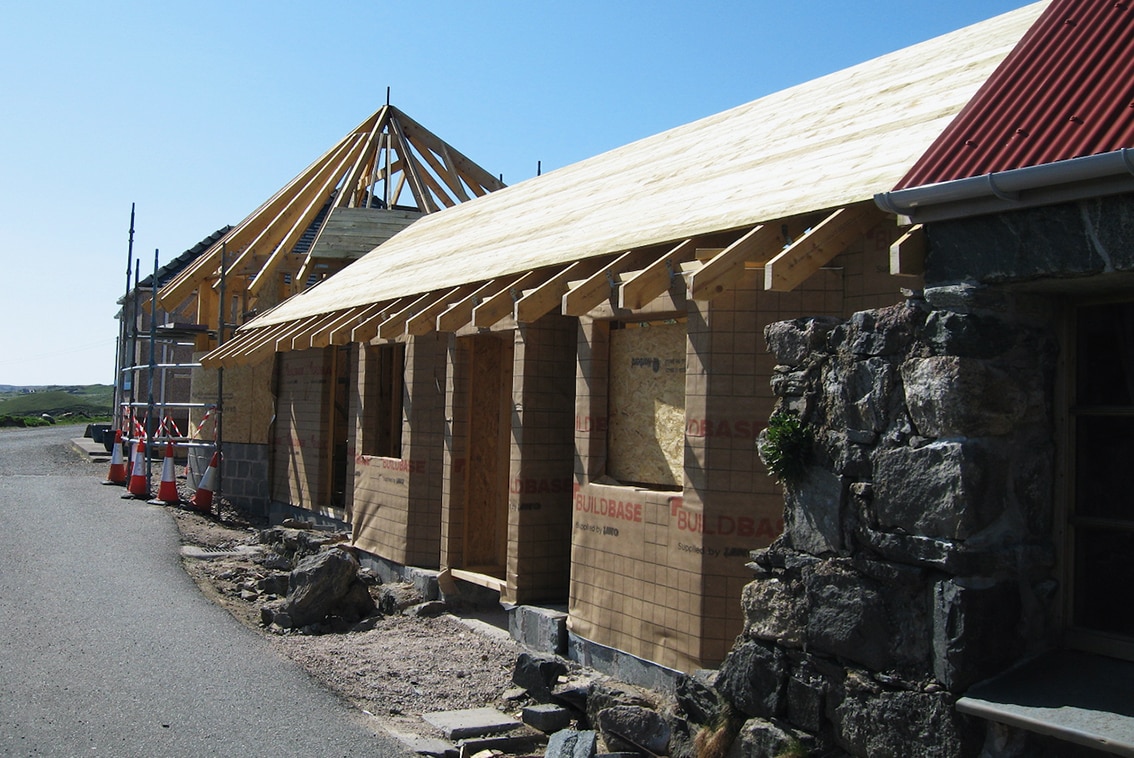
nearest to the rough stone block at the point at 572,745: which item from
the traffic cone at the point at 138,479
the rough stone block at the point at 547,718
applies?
the rough stone block at the point at 547,718

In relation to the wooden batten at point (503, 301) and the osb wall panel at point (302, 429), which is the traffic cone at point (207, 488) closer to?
the osb wall panel at point (302, 429)

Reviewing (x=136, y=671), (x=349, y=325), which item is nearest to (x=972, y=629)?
(x=136, y=671)

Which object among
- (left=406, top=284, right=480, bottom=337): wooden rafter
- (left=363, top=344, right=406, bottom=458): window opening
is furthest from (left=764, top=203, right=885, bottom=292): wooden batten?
(left=363, top=344, right=406, bottom=458): window opening

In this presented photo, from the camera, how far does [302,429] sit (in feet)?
53.2

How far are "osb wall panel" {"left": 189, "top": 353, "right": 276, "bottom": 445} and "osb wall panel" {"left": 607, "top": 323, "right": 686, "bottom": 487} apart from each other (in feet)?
32.9

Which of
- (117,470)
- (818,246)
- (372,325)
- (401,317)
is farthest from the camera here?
(117,470)

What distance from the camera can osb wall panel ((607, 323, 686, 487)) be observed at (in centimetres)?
798

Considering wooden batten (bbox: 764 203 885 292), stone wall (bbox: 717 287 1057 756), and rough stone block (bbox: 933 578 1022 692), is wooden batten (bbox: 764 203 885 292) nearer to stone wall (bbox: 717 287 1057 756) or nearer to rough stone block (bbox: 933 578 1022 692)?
stone wall (bbox: 717 287 1057 756)

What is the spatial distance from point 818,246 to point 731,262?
0.58 metres

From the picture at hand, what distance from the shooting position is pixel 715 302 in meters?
7.26

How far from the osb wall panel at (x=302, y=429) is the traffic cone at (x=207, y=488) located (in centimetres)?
111

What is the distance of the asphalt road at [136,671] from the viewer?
261 inches

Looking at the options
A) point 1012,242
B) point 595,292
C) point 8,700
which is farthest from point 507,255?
point 1012,242

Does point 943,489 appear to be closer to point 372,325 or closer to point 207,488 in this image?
point 372,325
